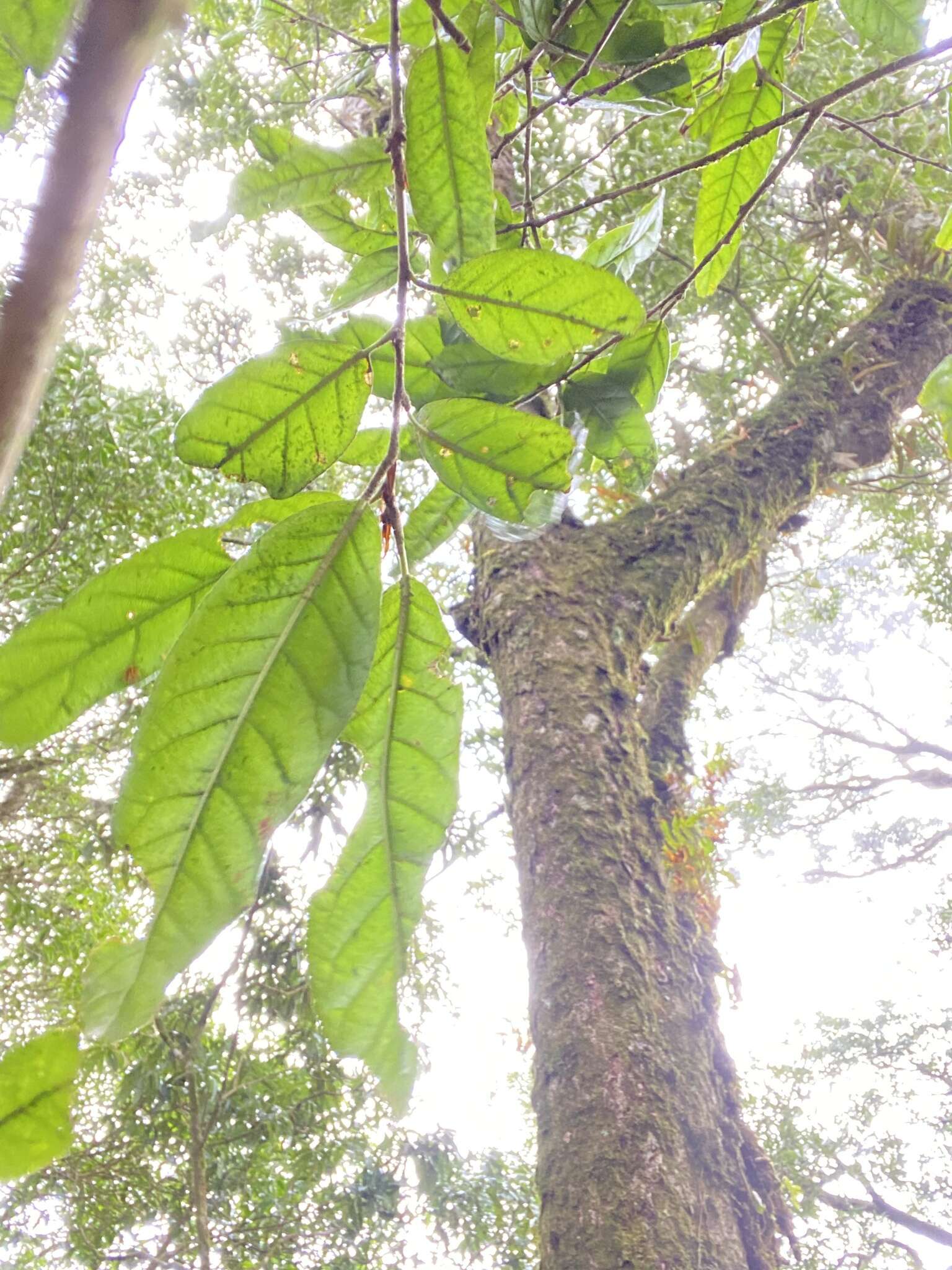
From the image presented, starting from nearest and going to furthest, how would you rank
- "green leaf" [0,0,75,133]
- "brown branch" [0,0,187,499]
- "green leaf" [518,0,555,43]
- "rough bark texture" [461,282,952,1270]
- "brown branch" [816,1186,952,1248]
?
"brown branch" [0,0,187,499] → "green leaf" [0,0,75,133] → "green leaf" [518,0,555,43] → "rough bark texture" [461,282,952,1270] → "brown branch" [816,1186,952,1248]

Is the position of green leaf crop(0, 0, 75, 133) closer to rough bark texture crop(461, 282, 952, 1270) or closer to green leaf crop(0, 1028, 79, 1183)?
green leaf crop(0, 1028, 79, 1183)

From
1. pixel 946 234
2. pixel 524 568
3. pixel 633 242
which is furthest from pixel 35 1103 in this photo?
pixel 524 568

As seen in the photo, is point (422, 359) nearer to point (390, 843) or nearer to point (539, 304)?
point (539, 304)

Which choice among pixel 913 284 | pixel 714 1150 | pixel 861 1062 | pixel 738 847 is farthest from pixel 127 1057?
pixel 861 1062

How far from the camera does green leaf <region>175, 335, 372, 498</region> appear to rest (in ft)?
0.96

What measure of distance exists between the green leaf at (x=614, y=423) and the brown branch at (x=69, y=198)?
34cm

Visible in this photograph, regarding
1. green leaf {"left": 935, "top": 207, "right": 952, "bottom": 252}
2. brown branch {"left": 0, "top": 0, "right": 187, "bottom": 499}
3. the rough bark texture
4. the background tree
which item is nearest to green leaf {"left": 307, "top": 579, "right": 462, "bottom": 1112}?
the background tree

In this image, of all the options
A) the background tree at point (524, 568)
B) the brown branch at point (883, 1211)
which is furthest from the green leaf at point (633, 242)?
the brown branch at point (883, 1211)

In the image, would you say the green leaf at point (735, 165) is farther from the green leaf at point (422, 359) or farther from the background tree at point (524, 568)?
the green leaf at point (422, 359)

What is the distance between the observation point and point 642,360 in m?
0.45

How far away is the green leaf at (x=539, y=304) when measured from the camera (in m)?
0.31

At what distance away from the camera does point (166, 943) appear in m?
0.24

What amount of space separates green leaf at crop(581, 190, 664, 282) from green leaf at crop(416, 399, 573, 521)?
165mm

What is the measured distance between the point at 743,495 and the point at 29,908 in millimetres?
1931
